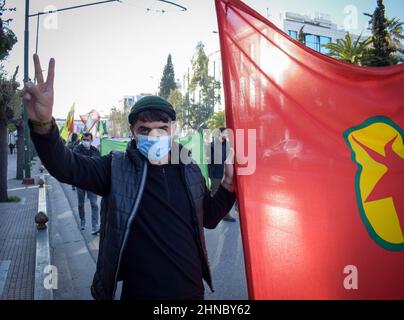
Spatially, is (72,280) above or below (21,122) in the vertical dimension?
below

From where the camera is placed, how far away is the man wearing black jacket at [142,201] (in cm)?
175

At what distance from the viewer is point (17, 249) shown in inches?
233

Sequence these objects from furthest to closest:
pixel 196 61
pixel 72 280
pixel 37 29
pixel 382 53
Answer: pixel 196 61
pixel 382 53
pixel 37 29
pixel 72 280

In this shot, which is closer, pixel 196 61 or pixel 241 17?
pixel 241 17

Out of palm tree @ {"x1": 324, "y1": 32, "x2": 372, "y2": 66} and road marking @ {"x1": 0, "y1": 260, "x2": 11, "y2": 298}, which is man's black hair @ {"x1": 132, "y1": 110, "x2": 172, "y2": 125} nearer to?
road marking @ {"x1": 0, "y1": 260, "x2": 11, "y2": 298}

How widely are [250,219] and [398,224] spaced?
92 cm

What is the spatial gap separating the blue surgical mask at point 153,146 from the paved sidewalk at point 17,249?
305 centimetres

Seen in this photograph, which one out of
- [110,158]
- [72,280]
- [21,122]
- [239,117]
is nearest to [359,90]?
[239,117]

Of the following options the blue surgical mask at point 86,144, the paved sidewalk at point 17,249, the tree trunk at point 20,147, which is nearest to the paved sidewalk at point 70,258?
the paved sidewalk at point 17,249

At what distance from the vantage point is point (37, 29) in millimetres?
20500

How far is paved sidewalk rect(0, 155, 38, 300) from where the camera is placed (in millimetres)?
4309

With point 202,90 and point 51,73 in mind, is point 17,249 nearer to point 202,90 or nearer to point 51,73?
point 51,73

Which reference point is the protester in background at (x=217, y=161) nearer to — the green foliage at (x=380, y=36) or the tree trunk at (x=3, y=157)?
the tree trunk at (x=3, y=157)

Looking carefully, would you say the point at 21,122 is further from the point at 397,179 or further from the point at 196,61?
the point at 196,61
